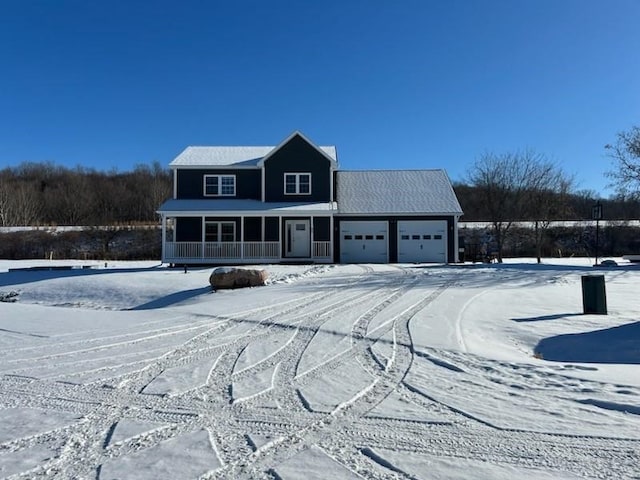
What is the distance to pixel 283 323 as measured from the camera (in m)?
8.16

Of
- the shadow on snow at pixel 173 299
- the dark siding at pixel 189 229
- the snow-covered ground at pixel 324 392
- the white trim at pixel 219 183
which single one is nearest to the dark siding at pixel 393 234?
the white trim at pixel 219 183

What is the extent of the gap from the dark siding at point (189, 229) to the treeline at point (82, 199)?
29.7 meters

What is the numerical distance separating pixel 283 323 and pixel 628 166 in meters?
24.7

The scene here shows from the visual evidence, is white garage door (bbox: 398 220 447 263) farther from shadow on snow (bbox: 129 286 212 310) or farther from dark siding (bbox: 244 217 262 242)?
shadow on snow (bbox: 129 286 212 310)

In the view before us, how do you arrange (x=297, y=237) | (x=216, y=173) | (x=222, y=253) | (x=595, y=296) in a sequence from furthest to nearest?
(x=216, y=173)
(x=297, y=237)
(x=222, y=253)
(x=595, y=296)

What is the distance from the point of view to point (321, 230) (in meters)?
22.5

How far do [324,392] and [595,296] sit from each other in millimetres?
7265

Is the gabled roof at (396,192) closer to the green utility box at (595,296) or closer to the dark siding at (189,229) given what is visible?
the dark siding at (189,229)

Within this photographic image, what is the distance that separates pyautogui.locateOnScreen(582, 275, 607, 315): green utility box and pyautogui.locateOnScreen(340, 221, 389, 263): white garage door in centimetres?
1425

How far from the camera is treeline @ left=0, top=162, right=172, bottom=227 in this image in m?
53.5

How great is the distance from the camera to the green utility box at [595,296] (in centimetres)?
894

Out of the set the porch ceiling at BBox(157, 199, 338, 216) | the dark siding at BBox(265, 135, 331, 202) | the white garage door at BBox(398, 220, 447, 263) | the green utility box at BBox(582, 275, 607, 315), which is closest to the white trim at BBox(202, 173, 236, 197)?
the porch ceiling at BBox(157, 199, 338, 216)

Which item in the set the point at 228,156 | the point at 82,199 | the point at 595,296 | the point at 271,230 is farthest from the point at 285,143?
the point at 82,199

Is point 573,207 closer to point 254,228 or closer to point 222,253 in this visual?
point 254,228
